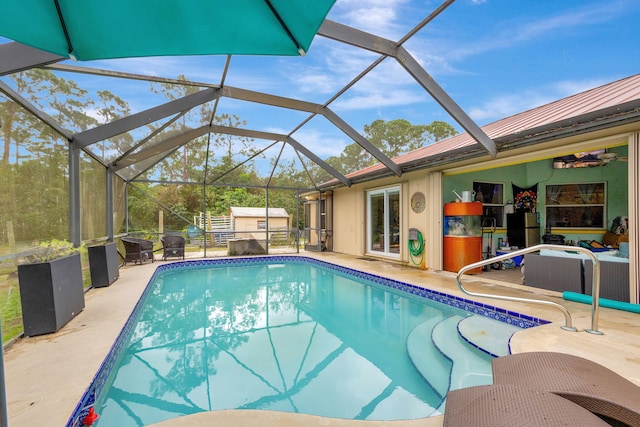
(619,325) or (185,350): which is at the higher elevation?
(619,325)

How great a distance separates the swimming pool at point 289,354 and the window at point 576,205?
527 cm

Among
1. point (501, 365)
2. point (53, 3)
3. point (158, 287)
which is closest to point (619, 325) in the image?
point (501, 365)

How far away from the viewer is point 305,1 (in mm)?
1689

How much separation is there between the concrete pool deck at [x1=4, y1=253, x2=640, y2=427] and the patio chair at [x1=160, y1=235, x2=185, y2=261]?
447 centimetres

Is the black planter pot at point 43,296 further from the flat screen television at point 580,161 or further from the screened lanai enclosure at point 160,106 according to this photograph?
the flat screen television at point 580,161


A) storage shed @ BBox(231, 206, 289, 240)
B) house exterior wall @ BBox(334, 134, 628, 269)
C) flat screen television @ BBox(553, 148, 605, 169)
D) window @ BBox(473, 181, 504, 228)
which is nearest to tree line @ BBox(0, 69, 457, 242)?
house exterior wall @ BBox(334, 134, 628, 269)

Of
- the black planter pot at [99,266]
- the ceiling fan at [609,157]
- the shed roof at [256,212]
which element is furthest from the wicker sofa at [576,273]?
the shed roof at [256,212]

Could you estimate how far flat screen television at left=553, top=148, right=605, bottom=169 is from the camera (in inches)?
284

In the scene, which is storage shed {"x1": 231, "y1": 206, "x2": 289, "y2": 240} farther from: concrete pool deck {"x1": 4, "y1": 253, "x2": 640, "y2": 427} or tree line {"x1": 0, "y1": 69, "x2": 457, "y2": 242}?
concrete pool deck {"x1": 4, "y1": 253, "x2": 640, "y2": 427}

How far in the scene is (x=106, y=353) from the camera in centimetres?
283

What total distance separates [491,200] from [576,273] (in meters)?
3.89

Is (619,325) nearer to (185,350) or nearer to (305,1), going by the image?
(305,1)

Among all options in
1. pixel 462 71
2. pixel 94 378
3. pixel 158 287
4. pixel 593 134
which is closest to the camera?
pixel 94 378

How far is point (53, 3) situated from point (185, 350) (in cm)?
331
